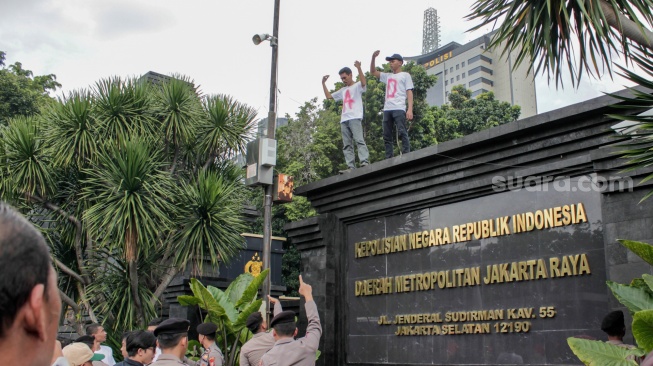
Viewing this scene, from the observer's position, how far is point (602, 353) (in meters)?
4.78

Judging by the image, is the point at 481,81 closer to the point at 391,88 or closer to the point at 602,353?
the point at 391,88

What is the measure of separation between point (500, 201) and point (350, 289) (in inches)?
111

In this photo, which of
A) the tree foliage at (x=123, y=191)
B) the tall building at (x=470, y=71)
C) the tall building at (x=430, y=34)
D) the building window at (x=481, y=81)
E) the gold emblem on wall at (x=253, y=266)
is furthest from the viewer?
the tall building at (x=430, y=34)

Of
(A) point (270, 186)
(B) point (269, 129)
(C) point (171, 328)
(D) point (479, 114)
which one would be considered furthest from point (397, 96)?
(D) point (479, 114)

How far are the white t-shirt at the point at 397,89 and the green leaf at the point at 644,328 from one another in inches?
218

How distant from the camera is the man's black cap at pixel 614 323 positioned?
554 cm

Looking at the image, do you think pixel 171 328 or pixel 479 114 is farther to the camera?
pixel 479 114

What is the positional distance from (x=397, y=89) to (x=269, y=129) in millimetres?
2313

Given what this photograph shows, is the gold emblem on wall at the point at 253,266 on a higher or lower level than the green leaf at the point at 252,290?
higher

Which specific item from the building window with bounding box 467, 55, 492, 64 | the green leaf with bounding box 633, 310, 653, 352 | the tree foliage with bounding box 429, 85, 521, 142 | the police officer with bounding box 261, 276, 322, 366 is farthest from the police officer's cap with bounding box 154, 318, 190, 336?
the building window with bounding box 467, 55, 492, 64

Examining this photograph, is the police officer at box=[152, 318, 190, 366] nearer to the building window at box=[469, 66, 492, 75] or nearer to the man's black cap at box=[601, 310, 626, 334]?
the man's black cap at box=[601, 310, 626, 334]

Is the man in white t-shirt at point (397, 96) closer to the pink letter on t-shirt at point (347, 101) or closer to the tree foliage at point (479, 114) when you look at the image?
the pink letter on t-shirt at point (347, 101)

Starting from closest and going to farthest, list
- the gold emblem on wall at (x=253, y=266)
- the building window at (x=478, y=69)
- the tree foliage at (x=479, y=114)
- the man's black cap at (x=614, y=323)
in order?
the man's black cap at (x=614, y=323)
the gold emblem on wall at (x=253, y=266)
the tree foliage at (x=479, y=114)
the building window at (x=478, y=69)

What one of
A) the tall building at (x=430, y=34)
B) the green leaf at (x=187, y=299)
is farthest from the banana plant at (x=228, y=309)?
the tall building at (x=430, y=34)
